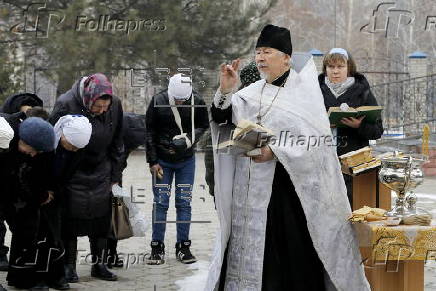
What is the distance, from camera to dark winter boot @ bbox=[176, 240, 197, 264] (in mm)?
8391

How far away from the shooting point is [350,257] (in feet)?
18.1

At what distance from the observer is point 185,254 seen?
27.6 feet

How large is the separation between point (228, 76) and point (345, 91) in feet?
7.44

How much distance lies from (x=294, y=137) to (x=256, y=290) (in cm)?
90

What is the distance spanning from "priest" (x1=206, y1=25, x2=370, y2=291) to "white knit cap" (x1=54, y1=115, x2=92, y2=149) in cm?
180

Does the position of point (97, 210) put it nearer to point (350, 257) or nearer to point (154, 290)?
point (154, 290)

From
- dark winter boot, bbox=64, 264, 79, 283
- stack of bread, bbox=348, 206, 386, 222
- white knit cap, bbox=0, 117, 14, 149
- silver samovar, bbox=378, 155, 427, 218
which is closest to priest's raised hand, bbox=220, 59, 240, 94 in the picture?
stack of bread, bbox=348, 206, 386, 222

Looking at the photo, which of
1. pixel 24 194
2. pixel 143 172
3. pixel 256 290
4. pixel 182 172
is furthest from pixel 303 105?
pixel 143 172

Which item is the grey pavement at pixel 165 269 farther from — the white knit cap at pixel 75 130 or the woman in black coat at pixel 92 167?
the white knit cap at pixel 75 130

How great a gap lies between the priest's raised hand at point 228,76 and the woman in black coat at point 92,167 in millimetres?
2140

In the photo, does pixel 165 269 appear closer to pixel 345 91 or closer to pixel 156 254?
pixel 156 254

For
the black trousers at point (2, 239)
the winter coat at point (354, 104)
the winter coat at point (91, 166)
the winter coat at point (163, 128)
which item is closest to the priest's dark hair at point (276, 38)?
the winter coat at point (354, 104)

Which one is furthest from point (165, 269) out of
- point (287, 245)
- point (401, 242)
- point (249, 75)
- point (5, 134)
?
point (401, 242)

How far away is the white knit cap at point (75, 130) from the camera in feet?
22.7
